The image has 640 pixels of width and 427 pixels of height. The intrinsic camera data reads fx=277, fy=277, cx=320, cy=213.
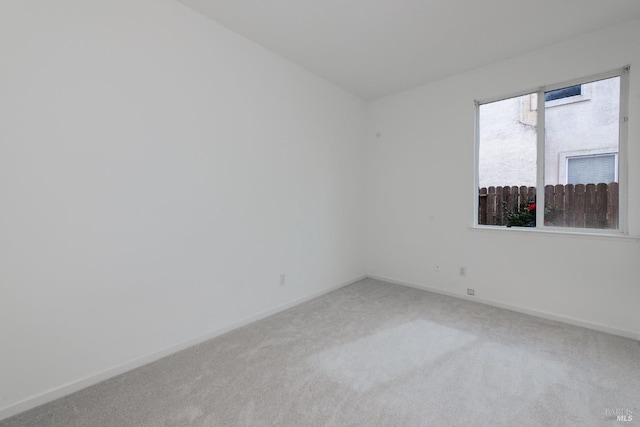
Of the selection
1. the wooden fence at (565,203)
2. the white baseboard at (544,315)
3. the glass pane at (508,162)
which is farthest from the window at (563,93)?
the white baseboard at (544,315)

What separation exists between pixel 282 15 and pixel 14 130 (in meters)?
2.02

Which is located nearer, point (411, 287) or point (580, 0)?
point (580, 0)

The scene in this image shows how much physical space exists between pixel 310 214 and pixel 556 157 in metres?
2.72

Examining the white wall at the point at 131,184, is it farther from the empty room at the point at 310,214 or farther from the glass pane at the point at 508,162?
the glass pane at the point at 508,162

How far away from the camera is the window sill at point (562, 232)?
2.50m

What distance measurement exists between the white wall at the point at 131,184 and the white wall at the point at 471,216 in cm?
163

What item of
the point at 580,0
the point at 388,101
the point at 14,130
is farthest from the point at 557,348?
the point at 14,130

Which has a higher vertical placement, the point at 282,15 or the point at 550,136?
the point at 282,15

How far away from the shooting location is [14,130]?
1.57m

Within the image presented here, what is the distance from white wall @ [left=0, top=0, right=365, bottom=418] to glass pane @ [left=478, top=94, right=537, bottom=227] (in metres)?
2.32

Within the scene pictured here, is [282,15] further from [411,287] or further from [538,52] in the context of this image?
[411,287]

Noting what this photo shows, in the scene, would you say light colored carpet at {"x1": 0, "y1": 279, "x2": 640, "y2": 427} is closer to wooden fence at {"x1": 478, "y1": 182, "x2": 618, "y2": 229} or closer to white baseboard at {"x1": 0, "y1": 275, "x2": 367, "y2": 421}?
white baseboard at {"x1": 0, "y1": 275, "x2": 367, "y2": 421}

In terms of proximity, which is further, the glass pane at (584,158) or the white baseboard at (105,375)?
the glass pane at (584,158)

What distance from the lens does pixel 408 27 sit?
252 cm
